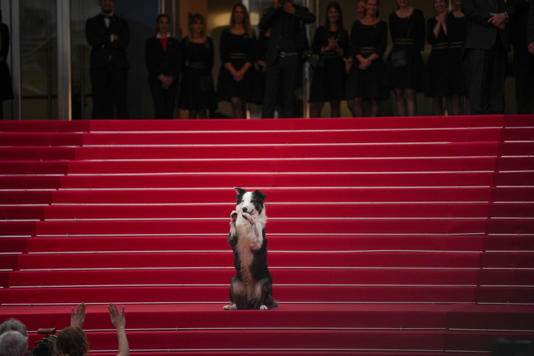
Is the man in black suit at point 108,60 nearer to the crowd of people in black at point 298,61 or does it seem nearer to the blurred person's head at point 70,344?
the crowd of people in black at point 298,61

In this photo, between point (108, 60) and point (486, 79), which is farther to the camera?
point (108, 60)

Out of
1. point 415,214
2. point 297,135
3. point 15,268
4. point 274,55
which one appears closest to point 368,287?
point 415,214

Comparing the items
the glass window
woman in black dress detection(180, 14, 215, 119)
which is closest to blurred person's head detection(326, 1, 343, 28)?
woman in black dress detection(180, 14, 215, 119)

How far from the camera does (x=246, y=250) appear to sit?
6238 mm

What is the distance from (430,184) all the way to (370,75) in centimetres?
273

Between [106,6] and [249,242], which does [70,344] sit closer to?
[249,242]

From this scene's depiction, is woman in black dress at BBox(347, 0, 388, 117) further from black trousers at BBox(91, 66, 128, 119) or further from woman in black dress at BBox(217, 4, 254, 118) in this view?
black trousers at BBox(91, 66, 128, 119)

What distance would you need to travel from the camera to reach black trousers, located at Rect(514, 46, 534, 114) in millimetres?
9062

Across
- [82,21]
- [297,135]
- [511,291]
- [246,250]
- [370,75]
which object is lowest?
[511,291]

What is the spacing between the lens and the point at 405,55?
1019 centimetres

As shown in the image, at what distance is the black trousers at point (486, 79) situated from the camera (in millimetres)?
8781

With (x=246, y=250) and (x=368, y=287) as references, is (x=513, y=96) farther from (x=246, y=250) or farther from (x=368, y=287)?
(x=246, y=250)

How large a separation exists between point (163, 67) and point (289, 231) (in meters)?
4.11

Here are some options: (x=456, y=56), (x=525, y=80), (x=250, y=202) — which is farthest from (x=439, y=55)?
(x=250, y=202)
